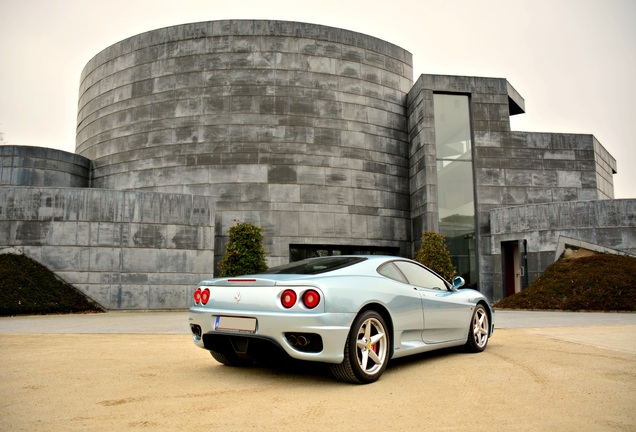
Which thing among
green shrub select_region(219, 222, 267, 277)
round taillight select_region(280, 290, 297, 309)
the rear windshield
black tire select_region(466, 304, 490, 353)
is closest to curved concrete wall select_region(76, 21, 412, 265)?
green shrub select_region(219, 222, 267, 277)

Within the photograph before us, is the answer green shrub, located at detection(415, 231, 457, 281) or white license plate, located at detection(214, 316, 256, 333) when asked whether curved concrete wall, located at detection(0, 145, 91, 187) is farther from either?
white license plate, located at detection(214, 316, 256, 333)

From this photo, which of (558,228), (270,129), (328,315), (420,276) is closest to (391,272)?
(420,276)

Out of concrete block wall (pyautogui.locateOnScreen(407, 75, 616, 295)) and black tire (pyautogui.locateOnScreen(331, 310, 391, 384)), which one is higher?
concrete block wall (pyautogui.locateOnScreen(407, 75, 616, 295))

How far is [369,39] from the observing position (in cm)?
2106

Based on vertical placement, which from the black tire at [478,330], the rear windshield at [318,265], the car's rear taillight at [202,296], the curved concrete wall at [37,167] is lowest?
the black tire at [478,330]

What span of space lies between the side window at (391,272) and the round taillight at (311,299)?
1.04 metres

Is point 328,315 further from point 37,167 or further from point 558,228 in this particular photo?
point 37,167

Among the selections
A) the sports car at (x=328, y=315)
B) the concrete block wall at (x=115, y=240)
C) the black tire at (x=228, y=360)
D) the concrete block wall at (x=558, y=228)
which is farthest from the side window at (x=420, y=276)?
the concrete block wall at (x=558, y=228)

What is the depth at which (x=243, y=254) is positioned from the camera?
628 inches

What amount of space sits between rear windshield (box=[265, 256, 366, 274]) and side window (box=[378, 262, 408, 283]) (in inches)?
9.3

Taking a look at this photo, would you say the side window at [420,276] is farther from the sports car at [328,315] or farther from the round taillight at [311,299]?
the round taillight at [311,299]

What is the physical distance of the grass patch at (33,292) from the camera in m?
13.5

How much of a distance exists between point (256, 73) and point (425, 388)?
17.5 meters

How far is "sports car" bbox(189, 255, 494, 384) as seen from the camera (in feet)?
13.8
